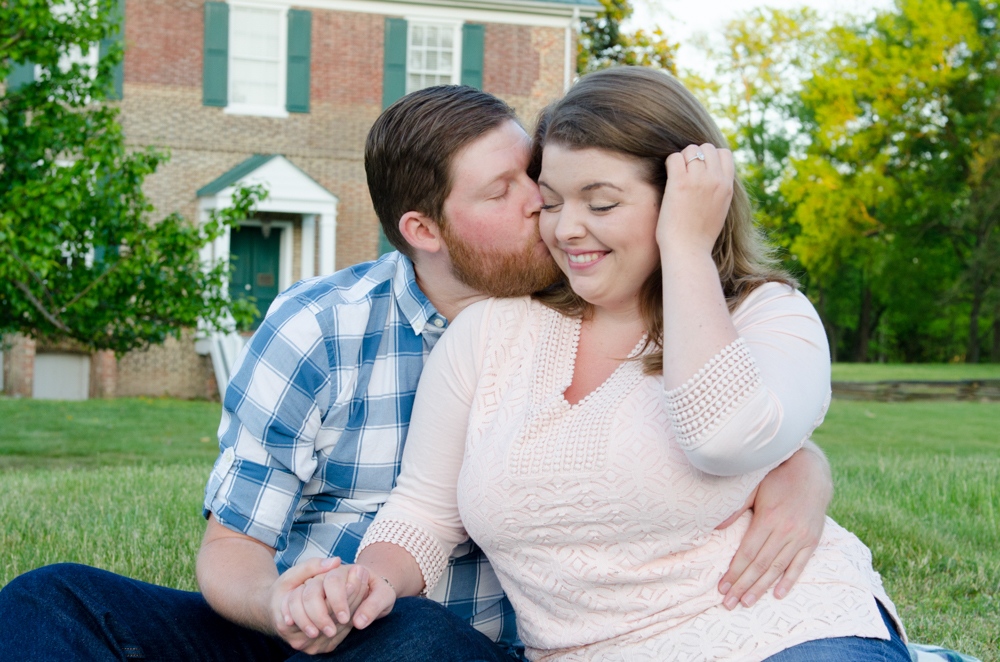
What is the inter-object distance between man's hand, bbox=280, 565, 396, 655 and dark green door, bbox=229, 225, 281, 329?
14765 millimetres

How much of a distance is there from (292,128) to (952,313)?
30658 millimetres

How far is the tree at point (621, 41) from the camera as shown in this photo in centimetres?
1922

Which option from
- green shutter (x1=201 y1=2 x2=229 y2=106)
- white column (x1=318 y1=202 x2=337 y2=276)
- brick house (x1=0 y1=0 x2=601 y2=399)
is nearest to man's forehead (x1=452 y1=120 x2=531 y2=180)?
brick house (x1=0 y1=0 x2=601 y2=399)

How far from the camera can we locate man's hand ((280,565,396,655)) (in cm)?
168

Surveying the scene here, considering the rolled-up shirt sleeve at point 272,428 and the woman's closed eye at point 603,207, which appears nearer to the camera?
the woman's closed eye at point 603,207

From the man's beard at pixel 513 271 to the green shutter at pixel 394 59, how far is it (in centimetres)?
1381

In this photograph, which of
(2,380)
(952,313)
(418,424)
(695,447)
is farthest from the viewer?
(952,313)

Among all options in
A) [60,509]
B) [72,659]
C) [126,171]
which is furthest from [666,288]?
[126,171]

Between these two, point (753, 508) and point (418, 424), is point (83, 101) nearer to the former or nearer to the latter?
point (418, 424)

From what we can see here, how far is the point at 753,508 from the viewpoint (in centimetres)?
201

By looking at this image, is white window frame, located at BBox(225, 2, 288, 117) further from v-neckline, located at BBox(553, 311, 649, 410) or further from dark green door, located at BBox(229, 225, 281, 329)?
v-neckline, located at BBox(553, 311, 649, 410)

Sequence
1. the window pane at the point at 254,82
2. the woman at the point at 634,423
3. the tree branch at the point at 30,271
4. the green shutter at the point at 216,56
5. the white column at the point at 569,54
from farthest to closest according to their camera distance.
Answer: the white column at the point at 569,54
the window pane at the point at 254,82
the green shutter at the point at 216,56
the tree branch at the point at 30,271
the woman at the point at 634,423

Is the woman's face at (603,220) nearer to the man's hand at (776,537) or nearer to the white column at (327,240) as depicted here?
the man's hand at (776,537)

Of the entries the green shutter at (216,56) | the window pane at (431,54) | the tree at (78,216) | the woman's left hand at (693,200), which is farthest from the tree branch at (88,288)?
the window pane at (431,54)
